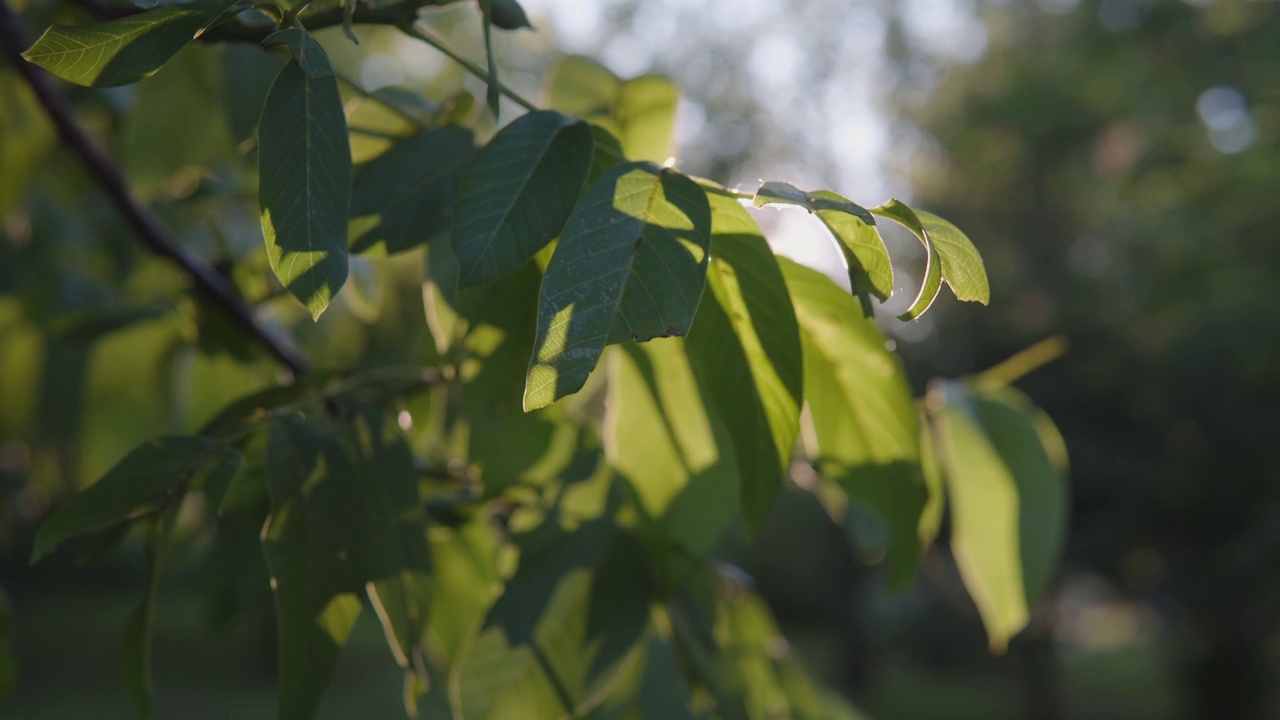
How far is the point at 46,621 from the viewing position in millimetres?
13812

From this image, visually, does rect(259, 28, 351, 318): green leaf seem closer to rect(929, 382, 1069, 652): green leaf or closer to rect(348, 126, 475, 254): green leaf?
rect(348, 126, 475, 254): green leaf

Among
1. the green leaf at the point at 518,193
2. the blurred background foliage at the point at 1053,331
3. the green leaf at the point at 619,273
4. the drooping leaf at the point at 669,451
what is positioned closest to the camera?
the green leaf at the point at 619,273

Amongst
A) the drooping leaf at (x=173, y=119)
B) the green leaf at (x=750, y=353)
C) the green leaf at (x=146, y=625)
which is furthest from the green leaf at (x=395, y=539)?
the drooping leaf at (x=173, y=119)

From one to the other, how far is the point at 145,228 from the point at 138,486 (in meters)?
0.48

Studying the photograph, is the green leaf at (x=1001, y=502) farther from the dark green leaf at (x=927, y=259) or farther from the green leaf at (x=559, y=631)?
the dark green leaf at (x=927, y=259)

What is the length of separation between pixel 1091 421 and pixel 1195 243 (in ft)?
7.61

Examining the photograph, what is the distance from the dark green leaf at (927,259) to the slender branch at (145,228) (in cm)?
64

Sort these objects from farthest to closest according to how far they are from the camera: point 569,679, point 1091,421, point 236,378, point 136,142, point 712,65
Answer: point 712,65 → point 1091,421 → point 136,142 → point 236,378 → point 569,679

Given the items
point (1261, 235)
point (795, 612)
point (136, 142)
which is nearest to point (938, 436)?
point (136, 142)

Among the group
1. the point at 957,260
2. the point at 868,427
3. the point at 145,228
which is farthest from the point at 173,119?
the point at 957,260

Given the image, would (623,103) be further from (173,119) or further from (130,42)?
(173,119)

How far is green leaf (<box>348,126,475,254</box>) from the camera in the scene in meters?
0.67

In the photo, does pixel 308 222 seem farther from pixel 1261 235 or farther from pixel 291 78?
pixel 1261 235

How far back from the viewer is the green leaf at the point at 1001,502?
869 mm
